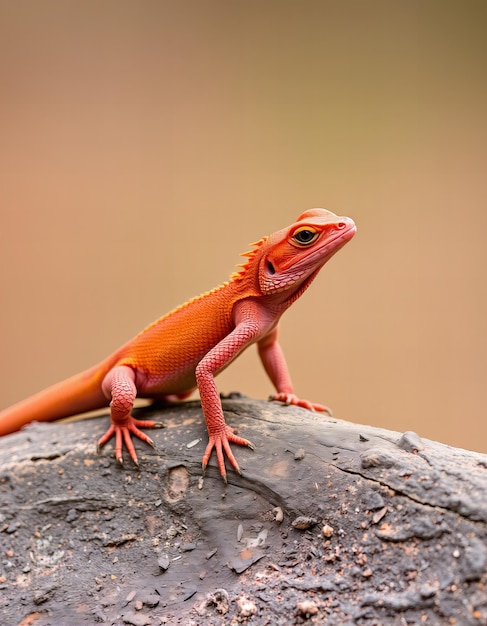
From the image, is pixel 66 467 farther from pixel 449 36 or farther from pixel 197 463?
pixel 449 36

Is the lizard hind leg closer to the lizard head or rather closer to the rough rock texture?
the rough rock texture

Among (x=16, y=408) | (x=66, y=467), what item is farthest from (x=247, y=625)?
(x=16, y=408)

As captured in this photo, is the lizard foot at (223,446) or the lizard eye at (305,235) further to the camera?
the lizard eye at (305,235)

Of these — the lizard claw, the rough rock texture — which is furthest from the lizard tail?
the lizard claw

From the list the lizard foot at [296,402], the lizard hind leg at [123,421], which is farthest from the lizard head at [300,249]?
the lizard hind leg at [123,421]

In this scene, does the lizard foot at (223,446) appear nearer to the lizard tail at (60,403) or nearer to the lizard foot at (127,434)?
the lizard foot at (127,434)

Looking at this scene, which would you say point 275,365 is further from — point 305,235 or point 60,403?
point 60,403
